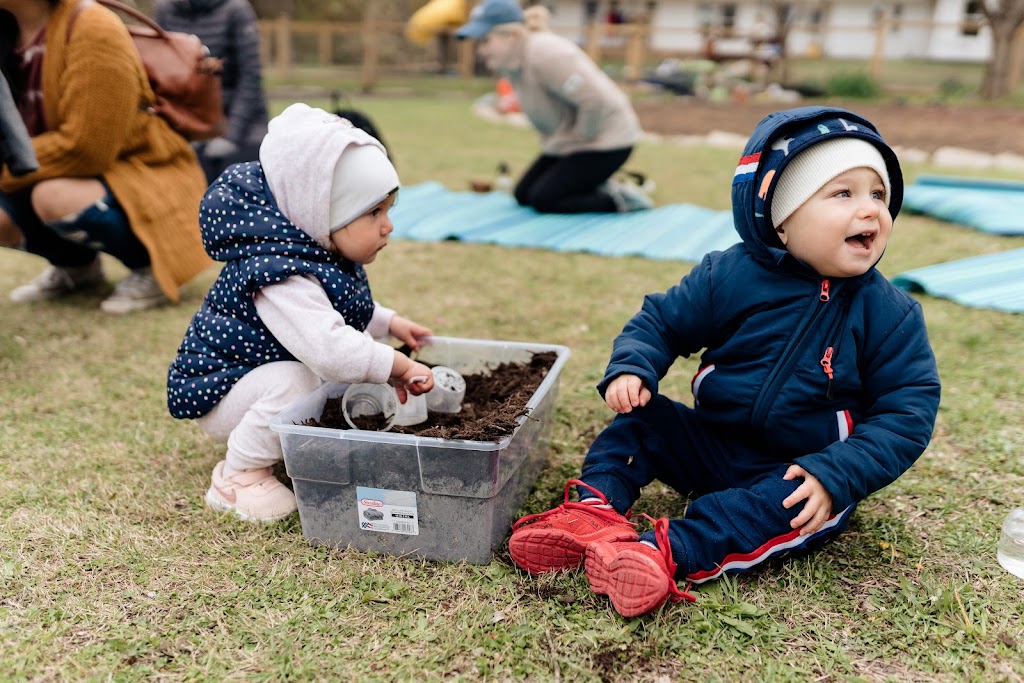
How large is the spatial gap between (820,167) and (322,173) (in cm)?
118

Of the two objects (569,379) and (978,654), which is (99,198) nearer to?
(569,379)

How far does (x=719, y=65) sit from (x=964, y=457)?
21.5 m

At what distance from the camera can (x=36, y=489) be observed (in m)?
2.24

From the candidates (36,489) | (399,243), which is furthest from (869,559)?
(399,243)

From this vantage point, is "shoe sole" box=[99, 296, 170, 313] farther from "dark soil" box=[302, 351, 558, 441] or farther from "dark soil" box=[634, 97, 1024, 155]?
"dark soil" box=[634, 97, 1024, 155]

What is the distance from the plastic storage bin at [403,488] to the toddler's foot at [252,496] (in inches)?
5.7

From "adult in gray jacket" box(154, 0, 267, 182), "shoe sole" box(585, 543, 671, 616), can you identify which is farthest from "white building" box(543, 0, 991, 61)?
"shoe sole" box(585, 543, 671, 616)

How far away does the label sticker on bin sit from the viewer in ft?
6.32

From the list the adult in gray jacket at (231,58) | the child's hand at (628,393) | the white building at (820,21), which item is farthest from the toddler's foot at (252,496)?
the white building at (820,21)

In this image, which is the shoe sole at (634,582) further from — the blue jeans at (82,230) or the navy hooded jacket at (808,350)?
the blue jeans at (82,230)

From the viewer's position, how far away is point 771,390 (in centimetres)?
197

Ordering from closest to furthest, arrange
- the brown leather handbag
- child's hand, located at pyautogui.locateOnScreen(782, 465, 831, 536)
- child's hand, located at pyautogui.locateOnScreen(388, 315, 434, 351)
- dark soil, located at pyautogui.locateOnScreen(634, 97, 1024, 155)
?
1. child's hand, located at pyautogui.locateOnScreen(782, 465, 831, 536)
2. child's hand, located at pyautogui.locateOnScreen(388, 315, 434, 351)
3. the brown leather handbag
4. dark soil, located at pyautogui.locateOnScreen(634, 97, 1024, 155)

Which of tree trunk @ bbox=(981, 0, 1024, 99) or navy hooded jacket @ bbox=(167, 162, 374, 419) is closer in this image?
navy hooded jacket @ bbox=(167, 162, 374, 419)

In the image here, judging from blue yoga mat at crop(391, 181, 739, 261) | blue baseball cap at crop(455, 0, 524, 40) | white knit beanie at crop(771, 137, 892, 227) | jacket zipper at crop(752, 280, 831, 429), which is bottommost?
blue yoga mat at crop(391, 181, 739, 261)
